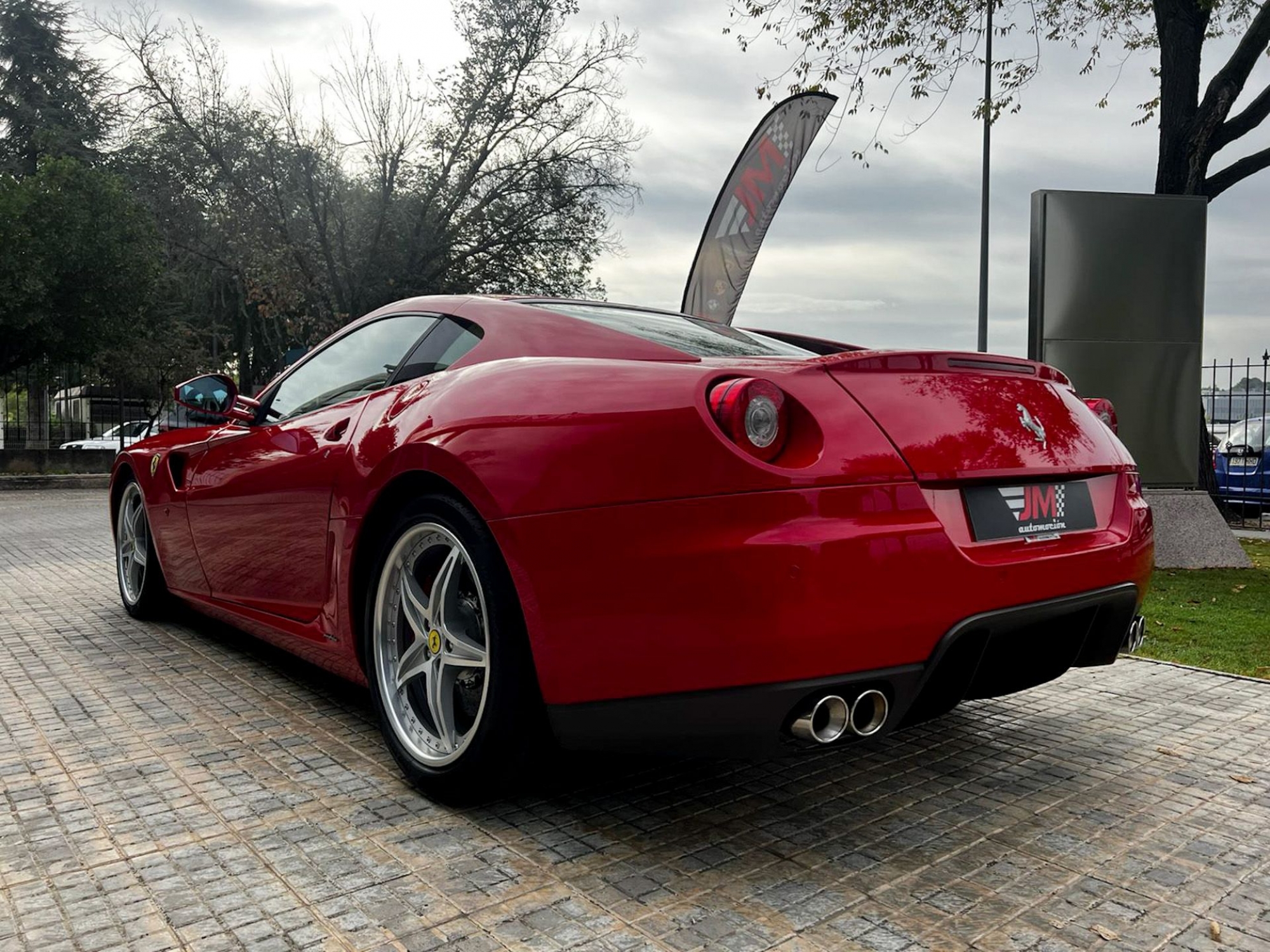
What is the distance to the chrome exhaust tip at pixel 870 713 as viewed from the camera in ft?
7.89

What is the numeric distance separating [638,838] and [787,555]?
2.97 feet

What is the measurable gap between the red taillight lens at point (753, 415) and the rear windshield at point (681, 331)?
402mm

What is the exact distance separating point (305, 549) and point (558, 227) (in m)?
22.6

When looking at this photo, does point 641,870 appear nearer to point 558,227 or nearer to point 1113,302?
point 1113,302

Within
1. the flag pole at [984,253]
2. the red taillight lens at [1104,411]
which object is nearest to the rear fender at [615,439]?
the red taillight lens at [1104,411]

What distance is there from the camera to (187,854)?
8.50 ft

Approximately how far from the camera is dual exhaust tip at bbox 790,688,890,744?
93.0 inches

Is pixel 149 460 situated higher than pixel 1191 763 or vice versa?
pixel 149 460

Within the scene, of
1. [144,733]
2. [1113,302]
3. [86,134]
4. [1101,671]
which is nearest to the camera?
[144,733]

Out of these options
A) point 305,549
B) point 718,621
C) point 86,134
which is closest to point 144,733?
point 305,549

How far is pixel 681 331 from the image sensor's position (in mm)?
3305

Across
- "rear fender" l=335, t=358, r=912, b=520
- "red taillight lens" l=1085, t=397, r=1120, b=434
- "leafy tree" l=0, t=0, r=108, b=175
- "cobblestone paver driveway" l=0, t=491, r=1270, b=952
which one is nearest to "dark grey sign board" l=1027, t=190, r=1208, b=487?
"cobblestone paver driveway" l=0, t=491, r=1270, b=952

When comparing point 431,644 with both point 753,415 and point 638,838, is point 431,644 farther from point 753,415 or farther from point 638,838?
point 753,415

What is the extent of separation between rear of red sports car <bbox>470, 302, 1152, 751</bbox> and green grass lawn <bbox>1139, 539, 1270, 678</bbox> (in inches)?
122
